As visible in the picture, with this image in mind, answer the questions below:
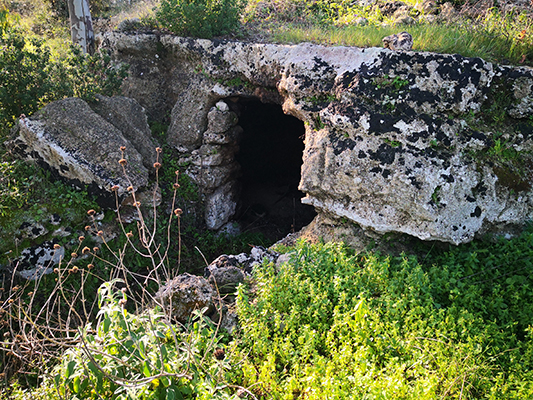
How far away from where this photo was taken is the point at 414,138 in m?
4.54

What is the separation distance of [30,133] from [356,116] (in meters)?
4.68

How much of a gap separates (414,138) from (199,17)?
184 inches

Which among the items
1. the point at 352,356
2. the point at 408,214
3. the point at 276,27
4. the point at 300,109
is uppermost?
the point at 276,27

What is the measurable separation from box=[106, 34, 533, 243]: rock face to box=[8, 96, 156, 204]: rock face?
272 cm

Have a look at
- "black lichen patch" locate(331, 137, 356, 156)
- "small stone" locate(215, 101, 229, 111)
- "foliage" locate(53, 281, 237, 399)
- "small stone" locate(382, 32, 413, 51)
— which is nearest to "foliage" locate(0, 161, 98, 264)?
"small stone" locate(215, 101, 229, 111)

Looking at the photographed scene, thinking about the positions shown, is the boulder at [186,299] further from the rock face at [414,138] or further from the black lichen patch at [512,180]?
the black lichen patch at [512,180]

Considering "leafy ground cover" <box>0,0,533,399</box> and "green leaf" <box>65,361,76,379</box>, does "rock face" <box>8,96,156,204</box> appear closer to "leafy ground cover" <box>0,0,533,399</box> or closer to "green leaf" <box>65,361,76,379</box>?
"leafy ground cover" <box>0,0,533,399</box>

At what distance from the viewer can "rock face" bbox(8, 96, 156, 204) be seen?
17.9ft

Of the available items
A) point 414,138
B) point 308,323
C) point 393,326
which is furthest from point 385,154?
point 308,323

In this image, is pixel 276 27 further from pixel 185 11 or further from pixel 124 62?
pixel 124 62

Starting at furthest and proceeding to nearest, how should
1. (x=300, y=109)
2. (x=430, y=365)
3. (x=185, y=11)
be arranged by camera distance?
(x=185, y=11) → (x=300, y=109) → (x=430, y=365)

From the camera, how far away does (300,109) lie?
5.32 m

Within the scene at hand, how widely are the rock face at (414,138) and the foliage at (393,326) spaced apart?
500 millimetres

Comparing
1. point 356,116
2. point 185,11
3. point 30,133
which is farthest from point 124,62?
point 356,116
